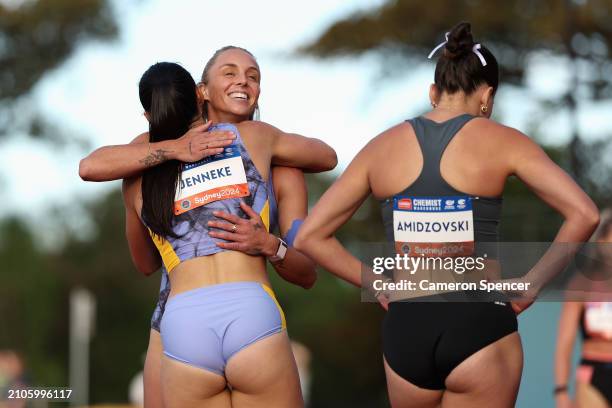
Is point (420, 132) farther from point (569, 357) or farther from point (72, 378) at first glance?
point (72, 378)

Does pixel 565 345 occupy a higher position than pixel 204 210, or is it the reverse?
pixel 204 210

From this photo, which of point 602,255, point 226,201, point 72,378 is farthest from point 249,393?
point 72,378

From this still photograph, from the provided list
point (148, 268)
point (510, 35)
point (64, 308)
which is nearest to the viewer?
point (148, 268)

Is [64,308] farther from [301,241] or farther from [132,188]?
[301,241]

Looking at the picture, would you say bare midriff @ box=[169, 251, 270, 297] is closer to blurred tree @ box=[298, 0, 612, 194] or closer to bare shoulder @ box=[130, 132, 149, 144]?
bare shoulder @ box=[130, 132, 149, 144]

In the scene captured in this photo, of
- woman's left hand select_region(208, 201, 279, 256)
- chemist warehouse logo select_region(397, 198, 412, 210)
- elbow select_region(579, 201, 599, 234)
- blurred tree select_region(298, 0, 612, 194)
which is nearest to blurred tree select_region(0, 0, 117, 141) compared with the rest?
blurred tree select_region(298, 0, 612, 194)

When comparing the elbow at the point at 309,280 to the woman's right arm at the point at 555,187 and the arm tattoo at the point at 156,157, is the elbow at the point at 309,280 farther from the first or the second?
the woman's right arm at the point at 555,187

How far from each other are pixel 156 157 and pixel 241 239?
0.45 m

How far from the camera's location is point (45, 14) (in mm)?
22594

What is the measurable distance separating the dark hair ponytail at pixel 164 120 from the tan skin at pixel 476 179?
0.67 m

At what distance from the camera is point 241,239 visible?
3.81 meters

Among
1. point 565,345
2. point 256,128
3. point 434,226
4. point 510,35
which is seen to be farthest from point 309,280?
point 510,35

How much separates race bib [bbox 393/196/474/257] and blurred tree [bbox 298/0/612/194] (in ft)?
48.8

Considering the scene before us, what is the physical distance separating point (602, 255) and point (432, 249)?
1.74 meters
